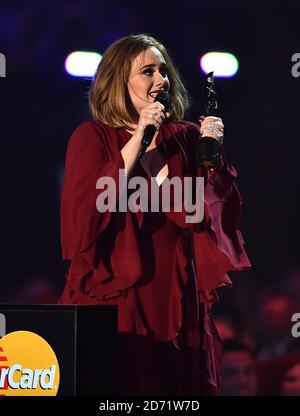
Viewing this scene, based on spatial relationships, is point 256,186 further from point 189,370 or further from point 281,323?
point 189,370

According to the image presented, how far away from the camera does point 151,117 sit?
182cm

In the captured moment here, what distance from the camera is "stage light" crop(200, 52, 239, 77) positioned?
2.90 metres

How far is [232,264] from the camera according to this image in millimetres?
1943

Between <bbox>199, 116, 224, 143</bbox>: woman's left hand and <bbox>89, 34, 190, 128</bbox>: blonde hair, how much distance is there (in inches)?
6.2

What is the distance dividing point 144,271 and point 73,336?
421mm

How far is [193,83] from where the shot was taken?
294 cm

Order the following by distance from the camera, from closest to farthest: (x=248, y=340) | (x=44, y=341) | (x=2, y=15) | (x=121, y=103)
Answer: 1. (x=44, y=341)
2. (x=121, y=103)
3. (x=2, y=15)
4. (x=248, y=340)

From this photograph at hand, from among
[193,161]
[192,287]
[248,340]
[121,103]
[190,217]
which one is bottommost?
[248,340]

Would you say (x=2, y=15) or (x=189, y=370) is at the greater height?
(x=2, y=15)

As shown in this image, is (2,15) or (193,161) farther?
(2,15)

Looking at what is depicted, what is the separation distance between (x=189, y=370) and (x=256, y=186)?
1.38 meters

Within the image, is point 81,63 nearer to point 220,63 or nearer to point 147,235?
point 220,63

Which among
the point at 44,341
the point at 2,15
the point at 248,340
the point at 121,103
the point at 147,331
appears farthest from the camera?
the point at 248,340

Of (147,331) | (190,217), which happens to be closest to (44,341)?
(147,331)
